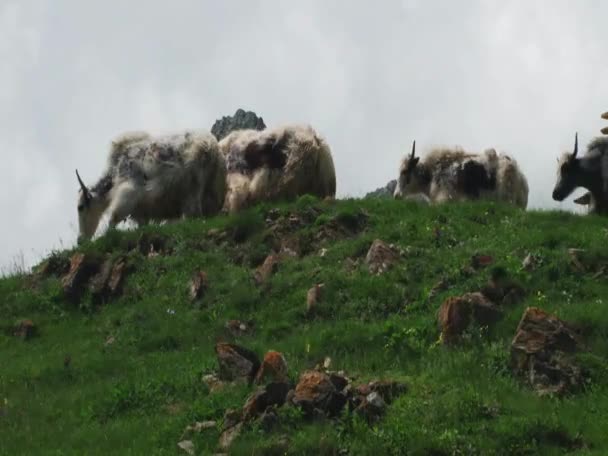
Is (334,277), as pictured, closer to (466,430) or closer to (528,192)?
(466,430)

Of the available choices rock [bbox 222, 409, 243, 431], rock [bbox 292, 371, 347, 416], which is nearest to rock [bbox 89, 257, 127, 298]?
rock [bbox 222, 409, 243, 431]

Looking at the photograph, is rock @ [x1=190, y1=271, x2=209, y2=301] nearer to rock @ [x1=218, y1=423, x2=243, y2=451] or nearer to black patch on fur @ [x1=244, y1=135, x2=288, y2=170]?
black patch on fur @ [x1=244, y1=135, x2=288, y2=170]

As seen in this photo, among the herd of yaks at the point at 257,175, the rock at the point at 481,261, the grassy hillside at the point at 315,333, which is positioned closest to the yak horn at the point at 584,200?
the herd of yaks at the point at 257,175

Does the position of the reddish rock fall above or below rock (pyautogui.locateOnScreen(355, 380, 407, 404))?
above

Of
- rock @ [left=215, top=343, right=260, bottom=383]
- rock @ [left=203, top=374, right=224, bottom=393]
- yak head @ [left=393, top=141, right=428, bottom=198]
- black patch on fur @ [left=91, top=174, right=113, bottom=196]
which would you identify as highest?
yak head @ [left=393, top=141, right=428, bottom=198]

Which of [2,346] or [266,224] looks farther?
[266,224]

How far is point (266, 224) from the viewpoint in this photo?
19.6 m

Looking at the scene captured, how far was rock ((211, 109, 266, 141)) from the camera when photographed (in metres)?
33.1

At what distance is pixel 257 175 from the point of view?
76.8 feet

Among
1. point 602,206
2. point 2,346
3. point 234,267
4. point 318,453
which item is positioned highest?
point 602,206

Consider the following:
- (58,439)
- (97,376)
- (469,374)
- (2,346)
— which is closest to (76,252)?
(2,346)

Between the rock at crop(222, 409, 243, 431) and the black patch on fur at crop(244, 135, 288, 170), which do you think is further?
the black patch on fur at crop(244, 135, 288, 170)

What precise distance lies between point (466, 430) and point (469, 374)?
1680mm

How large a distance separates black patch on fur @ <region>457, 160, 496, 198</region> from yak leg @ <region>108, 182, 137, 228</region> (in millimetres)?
6774
